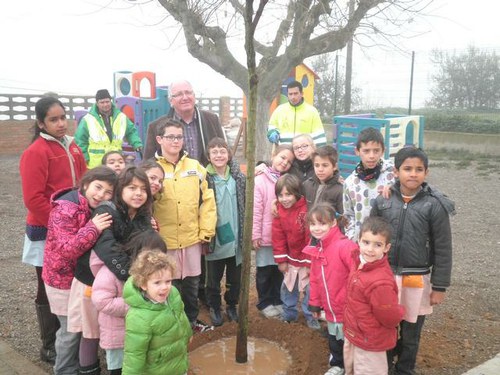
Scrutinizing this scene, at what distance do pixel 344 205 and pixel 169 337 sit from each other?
1624mm

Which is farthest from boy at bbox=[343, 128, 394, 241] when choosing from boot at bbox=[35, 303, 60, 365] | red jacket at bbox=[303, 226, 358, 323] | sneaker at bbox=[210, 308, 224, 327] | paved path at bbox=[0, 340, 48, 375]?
paved path at bbox=[0, 340, 48, 375]

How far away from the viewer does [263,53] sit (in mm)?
11508

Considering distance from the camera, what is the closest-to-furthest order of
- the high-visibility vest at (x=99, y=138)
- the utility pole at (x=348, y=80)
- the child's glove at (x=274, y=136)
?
the child's glove at (x=274, y=136) → the high-visibility vest at (x=99, y=138) → the utility pole at (x=348, y=80)

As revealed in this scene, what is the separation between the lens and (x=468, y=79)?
1527 centimetres

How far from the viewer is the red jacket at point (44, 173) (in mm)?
3469

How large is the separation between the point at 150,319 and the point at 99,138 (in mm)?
4607

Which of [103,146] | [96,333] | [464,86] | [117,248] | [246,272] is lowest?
[96,333]

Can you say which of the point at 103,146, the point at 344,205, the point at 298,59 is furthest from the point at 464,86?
the point at 344,205

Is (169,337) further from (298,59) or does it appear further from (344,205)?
(298,59)

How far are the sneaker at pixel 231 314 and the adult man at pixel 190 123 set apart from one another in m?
1.27

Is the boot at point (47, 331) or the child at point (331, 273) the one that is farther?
the boot at point (47, 331)

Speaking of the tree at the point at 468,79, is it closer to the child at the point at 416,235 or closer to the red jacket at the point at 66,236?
the child at the point at 416,235

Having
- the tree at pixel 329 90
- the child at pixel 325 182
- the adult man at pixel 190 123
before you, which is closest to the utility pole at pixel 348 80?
the tree at pixel 329 90

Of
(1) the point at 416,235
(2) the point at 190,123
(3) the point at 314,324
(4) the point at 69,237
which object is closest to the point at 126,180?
(4) the point at 69,237
